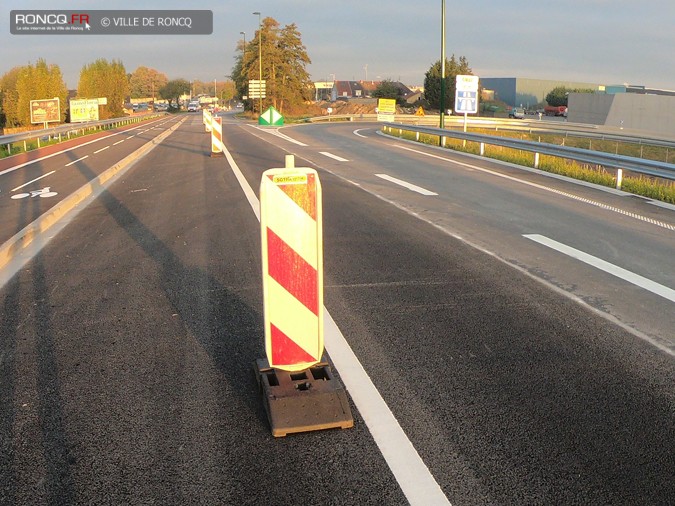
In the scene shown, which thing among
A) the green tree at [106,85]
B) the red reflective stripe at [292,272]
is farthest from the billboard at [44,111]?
the red reflective stripe at [292,272]

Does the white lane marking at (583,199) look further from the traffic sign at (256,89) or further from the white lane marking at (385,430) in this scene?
the traffic sign at (256,89)

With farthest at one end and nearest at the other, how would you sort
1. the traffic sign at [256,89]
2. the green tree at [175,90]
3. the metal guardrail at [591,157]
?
the green tree at [175,90] < the traffic sign at [256,89] < the metal guardrail at [591,157]

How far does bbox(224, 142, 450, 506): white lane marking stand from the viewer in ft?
9.93

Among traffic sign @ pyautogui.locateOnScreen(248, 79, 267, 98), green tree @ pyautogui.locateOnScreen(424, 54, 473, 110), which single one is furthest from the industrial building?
traffic sign @ pyautogui.locateOnScreen(248, 79, 267, 98)

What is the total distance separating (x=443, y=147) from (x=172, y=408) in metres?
23.7

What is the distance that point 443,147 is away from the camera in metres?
26.4

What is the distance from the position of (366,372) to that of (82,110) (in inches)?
2382

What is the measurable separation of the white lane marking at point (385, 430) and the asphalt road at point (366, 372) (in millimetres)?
16

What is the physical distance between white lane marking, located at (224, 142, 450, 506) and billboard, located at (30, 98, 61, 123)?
5453cm

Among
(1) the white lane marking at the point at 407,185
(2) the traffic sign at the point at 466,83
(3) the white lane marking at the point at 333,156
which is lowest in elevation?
(1) the white lane marking at the point at 407,185

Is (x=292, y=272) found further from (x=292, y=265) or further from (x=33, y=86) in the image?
(x=33, y=86)

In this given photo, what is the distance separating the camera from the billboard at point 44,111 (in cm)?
5275

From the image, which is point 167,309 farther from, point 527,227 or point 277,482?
point 527,227

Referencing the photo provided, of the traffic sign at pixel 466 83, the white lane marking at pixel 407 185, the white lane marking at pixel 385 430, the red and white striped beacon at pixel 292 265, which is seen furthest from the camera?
the traffic sign at pixel 466 83
